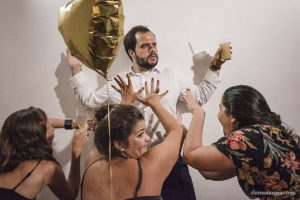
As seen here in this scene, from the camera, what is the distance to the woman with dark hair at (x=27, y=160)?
1.29 meters

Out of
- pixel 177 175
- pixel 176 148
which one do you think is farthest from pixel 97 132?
pixel 177 175

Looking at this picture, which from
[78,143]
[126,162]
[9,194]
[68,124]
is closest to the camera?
[126,162]

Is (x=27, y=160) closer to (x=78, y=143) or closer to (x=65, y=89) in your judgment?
(x=78, y=143)

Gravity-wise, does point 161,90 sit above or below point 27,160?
above

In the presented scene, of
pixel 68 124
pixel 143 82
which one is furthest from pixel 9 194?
pixel 143 82

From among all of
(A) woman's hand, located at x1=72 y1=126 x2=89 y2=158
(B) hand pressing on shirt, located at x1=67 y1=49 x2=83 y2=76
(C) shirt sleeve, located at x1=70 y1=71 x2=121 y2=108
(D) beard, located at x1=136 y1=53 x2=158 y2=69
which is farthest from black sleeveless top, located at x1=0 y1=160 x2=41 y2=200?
(D) beard, located at x1=136 y1=53 x2=158 y2=69

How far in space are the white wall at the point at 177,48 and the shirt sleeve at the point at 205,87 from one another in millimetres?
107

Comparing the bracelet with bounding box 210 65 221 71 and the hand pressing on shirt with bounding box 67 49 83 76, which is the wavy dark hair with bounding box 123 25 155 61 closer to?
the hand pressing on shirt with bounding box 67 49 83 76

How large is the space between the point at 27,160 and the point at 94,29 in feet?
2.63

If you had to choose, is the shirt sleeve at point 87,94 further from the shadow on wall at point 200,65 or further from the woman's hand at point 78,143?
the shadow on wall at point 200,65

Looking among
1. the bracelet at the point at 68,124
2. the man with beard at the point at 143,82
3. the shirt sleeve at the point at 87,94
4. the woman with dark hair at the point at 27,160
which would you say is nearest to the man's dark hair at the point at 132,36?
the man with beard at the point at 143,82

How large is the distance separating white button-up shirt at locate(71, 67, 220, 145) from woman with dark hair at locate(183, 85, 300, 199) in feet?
1.58

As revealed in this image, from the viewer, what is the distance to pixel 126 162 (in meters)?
1.15

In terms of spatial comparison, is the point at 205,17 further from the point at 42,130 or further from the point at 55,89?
the point at 42,130
